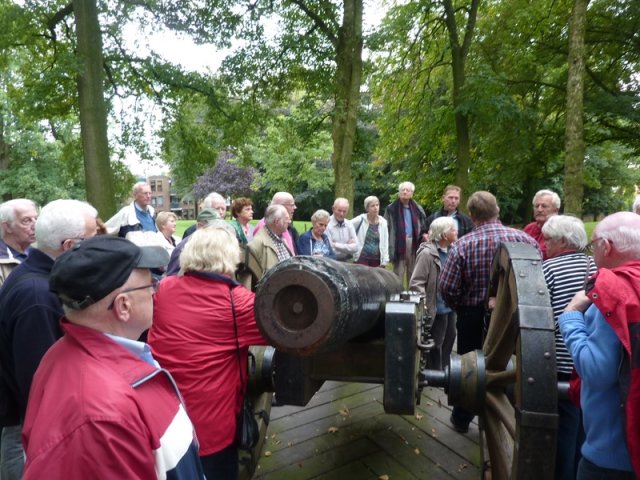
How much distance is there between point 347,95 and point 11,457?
8334 millimetres

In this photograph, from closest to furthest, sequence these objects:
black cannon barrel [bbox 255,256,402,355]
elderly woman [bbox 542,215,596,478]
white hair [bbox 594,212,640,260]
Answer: black cannon barrel [bbox 255,256,402,355], white hair [bbox 594,212,640,260], elderly woman [bbox 542,215,596,478]

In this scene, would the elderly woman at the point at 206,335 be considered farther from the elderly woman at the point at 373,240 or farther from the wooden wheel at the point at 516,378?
the elderly woman at the point at 373,240

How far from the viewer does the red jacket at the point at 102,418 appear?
0.99 meters

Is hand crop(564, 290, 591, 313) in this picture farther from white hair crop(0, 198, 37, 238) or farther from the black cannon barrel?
white hair crop(0, 198, 37, 238)

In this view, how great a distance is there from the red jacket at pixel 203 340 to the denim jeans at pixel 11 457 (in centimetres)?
103

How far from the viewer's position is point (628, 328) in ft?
5.05

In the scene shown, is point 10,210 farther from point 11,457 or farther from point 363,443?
point 363,443

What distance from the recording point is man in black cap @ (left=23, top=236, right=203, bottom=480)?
1003mm

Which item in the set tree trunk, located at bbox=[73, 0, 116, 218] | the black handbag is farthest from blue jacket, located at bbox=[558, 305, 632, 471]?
tree trunk, located at bbox=[73, 0, 116, 218]

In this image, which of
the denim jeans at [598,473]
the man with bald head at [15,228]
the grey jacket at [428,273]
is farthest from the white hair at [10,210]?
the denim jeans at [598,473]

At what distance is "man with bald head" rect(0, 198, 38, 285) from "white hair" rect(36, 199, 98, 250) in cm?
87

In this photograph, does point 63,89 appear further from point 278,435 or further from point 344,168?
point 278,435

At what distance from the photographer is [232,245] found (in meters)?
2.25

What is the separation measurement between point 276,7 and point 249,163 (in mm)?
4064
